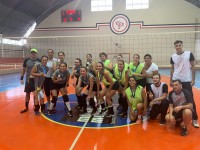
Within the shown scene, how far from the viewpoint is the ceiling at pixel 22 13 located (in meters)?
15.2

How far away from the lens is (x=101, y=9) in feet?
63.6

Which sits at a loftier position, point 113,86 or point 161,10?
point 161,10

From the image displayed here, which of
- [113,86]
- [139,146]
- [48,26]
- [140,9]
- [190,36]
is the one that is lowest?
[139,146]

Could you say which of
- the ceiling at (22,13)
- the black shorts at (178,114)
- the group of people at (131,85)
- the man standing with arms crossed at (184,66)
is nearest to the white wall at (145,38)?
the ceiling at (22,13)

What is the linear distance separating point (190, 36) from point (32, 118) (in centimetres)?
1689

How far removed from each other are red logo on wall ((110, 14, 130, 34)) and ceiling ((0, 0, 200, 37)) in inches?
366

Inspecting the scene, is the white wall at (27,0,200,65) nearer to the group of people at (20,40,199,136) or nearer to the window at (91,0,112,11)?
the window at (91,0,112,11)

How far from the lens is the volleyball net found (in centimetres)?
1750

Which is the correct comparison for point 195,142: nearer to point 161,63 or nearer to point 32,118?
point 32,118

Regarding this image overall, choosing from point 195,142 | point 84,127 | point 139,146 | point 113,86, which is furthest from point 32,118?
point 195,142

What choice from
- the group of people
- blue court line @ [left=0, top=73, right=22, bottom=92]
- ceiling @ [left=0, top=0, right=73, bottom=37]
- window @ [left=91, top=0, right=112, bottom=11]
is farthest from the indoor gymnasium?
window @ [left=91, top=0, right=112, bottom=11]

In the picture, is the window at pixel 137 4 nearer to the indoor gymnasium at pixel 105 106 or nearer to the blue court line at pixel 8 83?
the indoor gymnasium at pixel 105 106

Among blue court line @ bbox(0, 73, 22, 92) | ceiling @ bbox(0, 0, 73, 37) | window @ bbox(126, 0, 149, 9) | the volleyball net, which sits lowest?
blue court line @ bbox(0, 73, 22, 92)

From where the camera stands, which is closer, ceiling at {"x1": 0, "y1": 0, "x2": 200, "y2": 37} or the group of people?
the group of people
